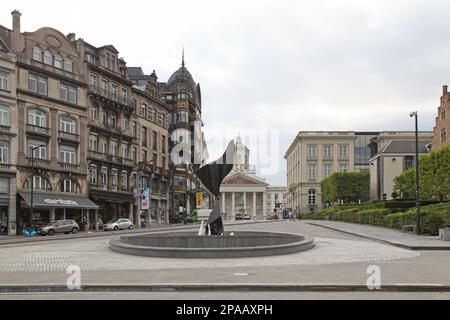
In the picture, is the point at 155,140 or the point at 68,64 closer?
the point at 68,64

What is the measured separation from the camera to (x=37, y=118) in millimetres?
50906

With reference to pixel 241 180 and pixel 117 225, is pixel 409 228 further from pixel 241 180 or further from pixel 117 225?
pixel 241 180

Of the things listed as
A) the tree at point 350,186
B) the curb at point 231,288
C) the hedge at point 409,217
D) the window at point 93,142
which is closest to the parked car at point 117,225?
the window at point 93,142

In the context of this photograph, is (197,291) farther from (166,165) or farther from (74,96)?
(166,165)

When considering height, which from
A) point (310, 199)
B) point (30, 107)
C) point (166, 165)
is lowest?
point (310, 199)

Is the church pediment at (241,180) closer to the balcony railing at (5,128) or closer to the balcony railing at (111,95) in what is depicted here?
the balcony railing at (111,95)

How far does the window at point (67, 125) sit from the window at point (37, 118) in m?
2.44

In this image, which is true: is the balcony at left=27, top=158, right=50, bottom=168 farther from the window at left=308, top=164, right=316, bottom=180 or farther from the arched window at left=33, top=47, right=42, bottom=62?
the window at left=308, top=164, right=316, bottom=180

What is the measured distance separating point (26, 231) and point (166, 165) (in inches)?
1479

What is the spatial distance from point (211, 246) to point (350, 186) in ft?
248

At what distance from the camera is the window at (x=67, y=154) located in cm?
5389

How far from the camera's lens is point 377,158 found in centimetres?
9381

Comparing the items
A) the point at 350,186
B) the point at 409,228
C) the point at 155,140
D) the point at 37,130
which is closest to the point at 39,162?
the point at 37,130
